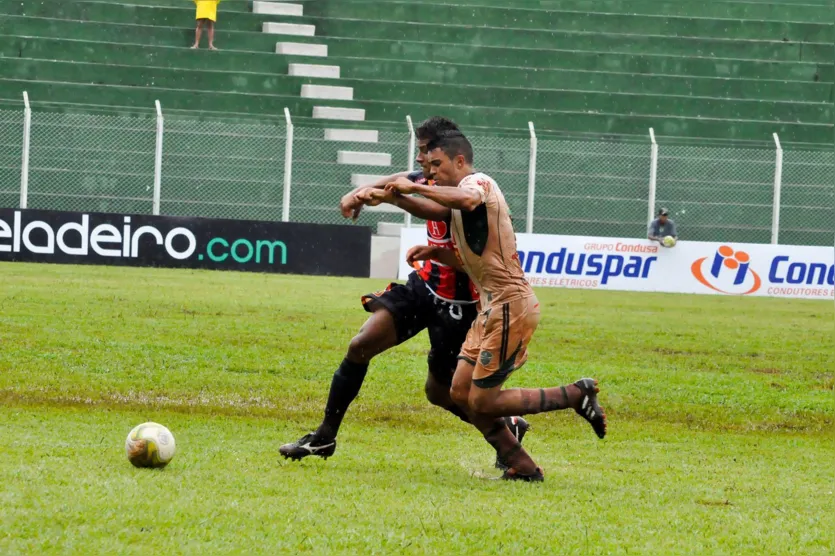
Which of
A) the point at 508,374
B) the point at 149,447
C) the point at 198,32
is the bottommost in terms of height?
the point at 149,447

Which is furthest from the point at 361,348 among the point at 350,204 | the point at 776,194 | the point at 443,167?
the point at 776,194

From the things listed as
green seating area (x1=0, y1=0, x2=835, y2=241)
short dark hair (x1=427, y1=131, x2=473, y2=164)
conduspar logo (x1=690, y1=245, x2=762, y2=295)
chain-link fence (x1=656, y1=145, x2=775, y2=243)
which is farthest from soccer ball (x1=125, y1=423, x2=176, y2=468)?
chain-link fence (x1=656, y1=145, x2=775, y2=243)

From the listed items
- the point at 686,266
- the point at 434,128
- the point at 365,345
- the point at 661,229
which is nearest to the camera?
the point at 434,128

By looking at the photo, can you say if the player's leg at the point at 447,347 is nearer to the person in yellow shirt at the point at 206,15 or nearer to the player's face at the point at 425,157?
the player's face at the point at 425,157

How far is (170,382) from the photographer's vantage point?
440 inches

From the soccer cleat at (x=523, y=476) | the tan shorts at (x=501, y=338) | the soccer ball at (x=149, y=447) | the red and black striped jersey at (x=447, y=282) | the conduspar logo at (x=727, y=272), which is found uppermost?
the red and black striped jersey at (x=447, y=282)

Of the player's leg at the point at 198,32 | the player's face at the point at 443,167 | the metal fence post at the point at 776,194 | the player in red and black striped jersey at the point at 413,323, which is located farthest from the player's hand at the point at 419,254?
the player's leg at the point at 198,32

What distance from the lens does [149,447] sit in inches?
268

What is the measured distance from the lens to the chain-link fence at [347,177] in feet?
83.0

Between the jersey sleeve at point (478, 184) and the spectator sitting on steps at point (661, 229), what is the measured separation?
1929cm

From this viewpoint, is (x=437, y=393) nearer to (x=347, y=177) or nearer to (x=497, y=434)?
(x=497, y=434)

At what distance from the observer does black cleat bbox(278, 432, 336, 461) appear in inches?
300

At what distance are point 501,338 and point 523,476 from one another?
856 millimetres

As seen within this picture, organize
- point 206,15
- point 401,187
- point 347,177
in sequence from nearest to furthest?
point 401,187 < point 347,177 < point 206,15
